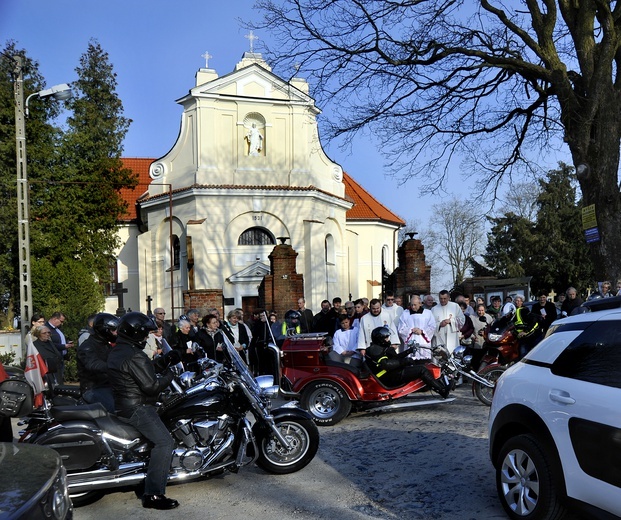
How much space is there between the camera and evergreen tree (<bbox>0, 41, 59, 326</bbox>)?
3016cm

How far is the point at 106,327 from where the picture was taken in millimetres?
6793

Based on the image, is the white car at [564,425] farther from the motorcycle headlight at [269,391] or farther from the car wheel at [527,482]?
the motorcycle headlight at [269,391]

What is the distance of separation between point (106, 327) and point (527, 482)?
4.33m

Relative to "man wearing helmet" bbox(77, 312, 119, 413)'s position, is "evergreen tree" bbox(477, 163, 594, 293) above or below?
above

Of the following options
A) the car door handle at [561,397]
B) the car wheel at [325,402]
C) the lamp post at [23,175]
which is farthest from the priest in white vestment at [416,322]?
the lamp post at [23,175]

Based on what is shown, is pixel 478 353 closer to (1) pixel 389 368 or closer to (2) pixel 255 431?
(1) pixel 389 368

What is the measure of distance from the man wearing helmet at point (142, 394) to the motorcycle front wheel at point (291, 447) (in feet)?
3.59

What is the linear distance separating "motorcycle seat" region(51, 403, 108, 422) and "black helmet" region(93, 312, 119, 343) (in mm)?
1264

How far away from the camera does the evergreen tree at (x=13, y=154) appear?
30156 mm

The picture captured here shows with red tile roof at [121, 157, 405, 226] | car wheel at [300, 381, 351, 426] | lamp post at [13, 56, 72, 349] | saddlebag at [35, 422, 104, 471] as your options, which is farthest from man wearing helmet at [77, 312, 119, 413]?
red tile roof at [121, 157, 405, 226]

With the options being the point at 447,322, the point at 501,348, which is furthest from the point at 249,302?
the point at 501,348

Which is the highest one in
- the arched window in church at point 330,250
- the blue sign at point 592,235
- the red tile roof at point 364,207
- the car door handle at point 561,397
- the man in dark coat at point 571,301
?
the red tile roof at point 364,207

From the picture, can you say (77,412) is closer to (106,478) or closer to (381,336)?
(106,478)

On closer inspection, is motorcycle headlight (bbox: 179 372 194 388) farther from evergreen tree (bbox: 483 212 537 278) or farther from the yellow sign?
evergreen tree (bbox: 483 212 537 278)
